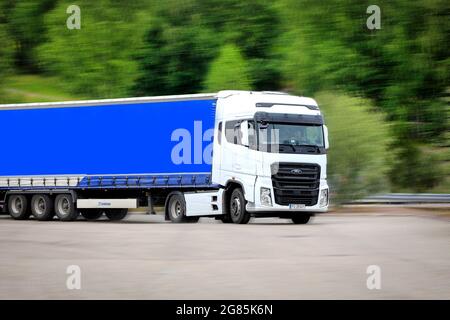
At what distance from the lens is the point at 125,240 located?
2250 centimetres

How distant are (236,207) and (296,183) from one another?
1.68m

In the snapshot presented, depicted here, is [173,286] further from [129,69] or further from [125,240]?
[129,69]

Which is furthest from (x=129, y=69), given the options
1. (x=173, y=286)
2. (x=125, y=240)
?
(x=173, y=286)

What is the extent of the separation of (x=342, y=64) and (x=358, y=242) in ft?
115

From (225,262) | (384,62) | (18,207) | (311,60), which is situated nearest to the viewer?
(225,262)

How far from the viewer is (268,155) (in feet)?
95.6

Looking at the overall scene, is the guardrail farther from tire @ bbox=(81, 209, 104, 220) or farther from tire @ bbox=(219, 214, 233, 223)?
tire @ bbox=(219, 214, 233, 223)

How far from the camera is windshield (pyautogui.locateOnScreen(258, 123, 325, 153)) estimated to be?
29.3m

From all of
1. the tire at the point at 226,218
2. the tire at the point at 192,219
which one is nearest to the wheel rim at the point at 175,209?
the tire at the point at 192,219

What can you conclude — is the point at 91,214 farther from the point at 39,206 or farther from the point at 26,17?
the point at 26,17

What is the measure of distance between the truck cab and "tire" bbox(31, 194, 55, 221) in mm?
6239

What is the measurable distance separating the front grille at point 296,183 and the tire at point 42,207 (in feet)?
26.1

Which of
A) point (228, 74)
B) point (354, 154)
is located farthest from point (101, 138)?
point (228, 74)

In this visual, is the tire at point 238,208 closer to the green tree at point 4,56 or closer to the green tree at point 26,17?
the green tree at point 4,56
